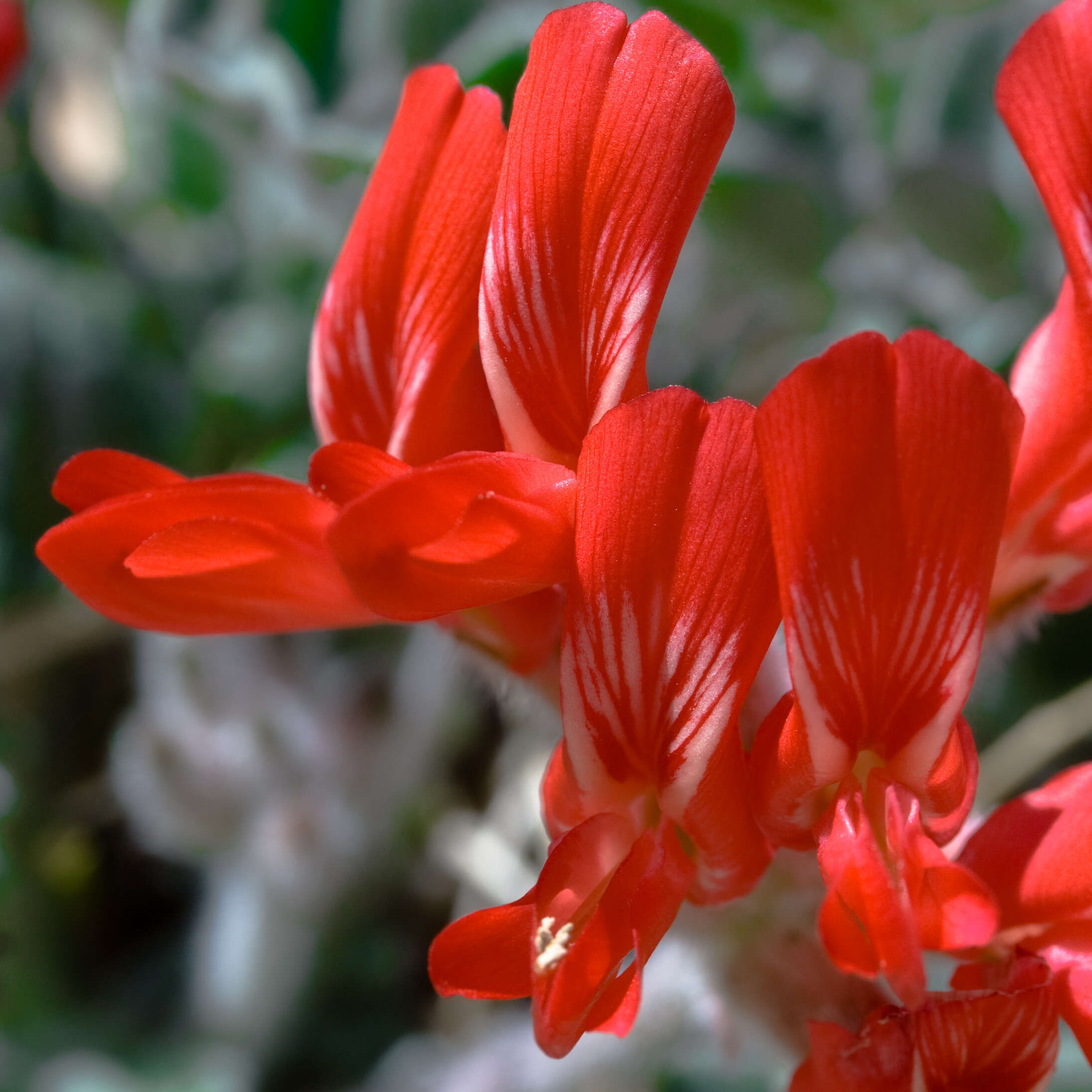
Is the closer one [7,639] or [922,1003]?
[922,1003]

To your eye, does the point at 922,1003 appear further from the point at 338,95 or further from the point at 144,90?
the point at 144,90

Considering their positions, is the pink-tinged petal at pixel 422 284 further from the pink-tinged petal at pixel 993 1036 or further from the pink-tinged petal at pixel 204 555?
the pink-tinged petal at pixel 993 1036

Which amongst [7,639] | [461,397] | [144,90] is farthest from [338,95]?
[461,397]

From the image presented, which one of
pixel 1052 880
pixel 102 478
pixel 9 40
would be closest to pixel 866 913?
pixel 1052 880

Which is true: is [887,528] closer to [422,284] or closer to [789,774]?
[789,774]

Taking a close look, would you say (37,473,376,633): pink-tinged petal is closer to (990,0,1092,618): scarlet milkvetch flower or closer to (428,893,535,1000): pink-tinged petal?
(428,893,535,1000): pink-tinged petal

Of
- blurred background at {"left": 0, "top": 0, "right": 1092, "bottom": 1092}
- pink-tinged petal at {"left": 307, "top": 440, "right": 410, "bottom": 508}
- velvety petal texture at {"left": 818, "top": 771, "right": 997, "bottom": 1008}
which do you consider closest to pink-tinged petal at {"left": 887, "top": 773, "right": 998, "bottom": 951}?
velvety petal texture at {"left": 818, "top": 771, "right": 997, "bottom": 1008}

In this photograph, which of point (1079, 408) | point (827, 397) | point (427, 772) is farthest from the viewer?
point (427, 772)
